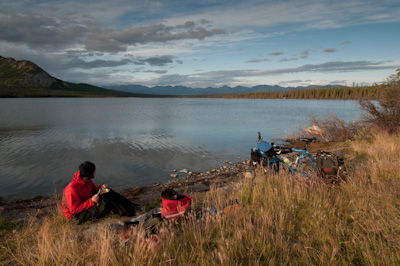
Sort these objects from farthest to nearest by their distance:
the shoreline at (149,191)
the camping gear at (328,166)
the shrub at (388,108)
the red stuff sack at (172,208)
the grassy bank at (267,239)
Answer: the shrub at (388,108) < the shoreline at (149,191) < the camping gear at (328,166) < the red stuff sack at (172,208) < the grassy bank at (267,239)

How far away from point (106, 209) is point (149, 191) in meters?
3.90

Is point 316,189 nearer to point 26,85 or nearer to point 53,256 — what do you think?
point 53,256

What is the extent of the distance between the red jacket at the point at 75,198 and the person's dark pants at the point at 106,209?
117 millimetres

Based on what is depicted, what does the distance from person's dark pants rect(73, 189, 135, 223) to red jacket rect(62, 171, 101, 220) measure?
0.12 m

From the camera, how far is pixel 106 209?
18.9ft

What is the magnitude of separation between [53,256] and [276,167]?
A: 20.4 ft

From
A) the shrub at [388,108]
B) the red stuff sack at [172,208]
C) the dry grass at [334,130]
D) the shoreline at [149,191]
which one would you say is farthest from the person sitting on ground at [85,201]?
the dry grass at [334,130]

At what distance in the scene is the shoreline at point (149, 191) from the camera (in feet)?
24.8

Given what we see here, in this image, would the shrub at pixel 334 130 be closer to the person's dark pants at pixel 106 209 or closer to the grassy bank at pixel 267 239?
the grassy bank at pixel 267 239

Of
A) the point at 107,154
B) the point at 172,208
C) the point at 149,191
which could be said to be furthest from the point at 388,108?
the point at 107,154

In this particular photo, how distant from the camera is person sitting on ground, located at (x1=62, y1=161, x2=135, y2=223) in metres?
5.48

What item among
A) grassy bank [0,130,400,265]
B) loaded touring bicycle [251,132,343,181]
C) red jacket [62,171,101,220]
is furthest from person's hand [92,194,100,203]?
loaded touring bicycle [251,132,343,181]

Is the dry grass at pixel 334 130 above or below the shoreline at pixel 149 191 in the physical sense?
above

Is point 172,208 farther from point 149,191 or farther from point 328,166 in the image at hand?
point 149,191
